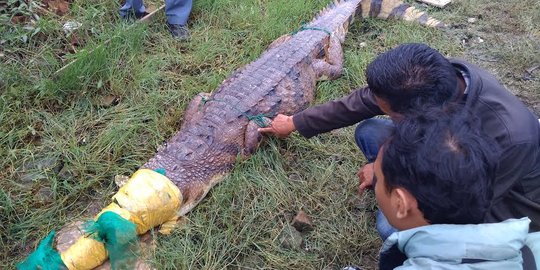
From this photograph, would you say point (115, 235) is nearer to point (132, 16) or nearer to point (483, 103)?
point (483, 103)

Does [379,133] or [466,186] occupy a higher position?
[466,186]

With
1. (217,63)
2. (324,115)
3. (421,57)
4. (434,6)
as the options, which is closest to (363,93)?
(324,115)

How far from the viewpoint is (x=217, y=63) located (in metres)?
4.18

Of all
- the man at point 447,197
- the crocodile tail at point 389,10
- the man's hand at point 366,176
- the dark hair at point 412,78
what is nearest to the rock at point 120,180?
the man's hand at point 366,176

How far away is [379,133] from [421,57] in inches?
30.6

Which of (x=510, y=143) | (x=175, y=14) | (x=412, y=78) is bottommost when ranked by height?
(x=175, y=14)

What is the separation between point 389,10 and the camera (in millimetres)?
4984

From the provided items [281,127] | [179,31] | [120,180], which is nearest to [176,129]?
[120,180]

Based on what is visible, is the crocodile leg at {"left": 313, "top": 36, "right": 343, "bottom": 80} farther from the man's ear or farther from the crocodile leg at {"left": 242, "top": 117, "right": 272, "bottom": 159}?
the man's ear

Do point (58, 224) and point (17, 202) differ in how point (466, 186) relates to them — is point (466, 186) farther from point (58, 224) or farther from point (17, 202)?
point (17, 202)

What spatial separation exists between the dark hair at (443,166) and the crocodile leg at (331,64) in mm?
2562

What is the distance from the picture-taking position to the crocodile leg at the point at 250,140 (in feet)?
11.0

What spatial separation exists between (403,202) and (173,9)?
133 inches

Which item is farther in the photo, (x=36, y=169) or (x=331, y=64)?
(x=331, y=64)
